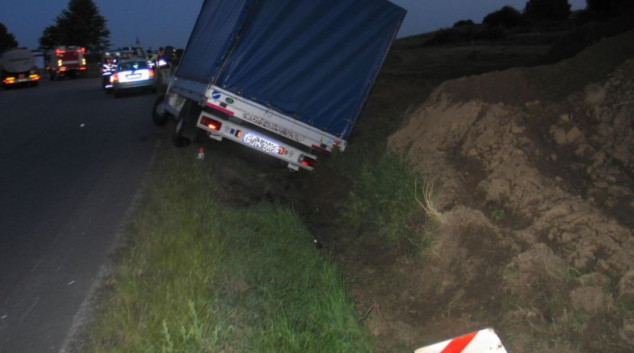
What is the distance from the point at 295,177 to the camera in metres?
12.0

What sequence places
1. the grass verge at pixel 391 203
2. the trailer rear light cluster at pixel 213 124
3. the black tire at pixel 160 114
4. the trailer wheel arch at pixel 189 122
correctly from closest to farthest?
the grass verge at pixel 391 203 → the trailer rear light cluster at pixel 213 124 → the trailer wheel arch at pixel 189 122 → the black tire at pixel 160 114

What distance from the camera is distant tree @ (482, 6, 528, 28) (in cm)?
5117

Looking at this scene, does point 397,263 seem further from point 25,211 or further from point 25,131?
point 25,131

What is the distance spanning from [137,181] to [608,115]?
6895mm

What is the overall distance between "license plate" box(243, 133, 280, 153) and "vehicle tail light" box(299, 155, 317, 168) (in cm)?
48

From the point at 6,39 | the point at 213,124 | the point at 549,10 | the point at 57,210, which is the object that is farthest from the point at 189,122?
→ the point at 6,39

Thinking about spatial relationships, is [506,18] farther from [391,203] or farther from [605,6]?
[391,203]

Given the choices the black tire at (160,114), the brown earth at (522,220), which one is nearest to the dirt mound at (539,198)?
the brown earth at (522,220)

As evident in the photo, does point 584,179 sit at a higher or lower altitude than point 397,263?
higher

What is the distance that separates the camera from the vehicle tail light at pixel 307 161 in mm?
11078

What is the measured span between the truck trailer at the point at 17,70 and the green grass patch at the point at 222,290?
1608 inches

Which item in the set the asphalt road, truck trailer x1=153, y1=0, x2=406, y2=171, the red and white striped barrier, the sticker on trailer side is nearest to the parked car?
the asphalt road

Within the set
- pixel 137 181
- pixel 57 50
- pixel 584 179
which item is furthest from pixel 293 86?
pixel 57 50

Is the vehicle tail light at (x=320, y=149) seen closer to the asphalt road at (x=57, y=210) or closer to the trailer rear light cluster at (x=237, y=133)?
the trailer rear light cluster at (x=237, y=133)
